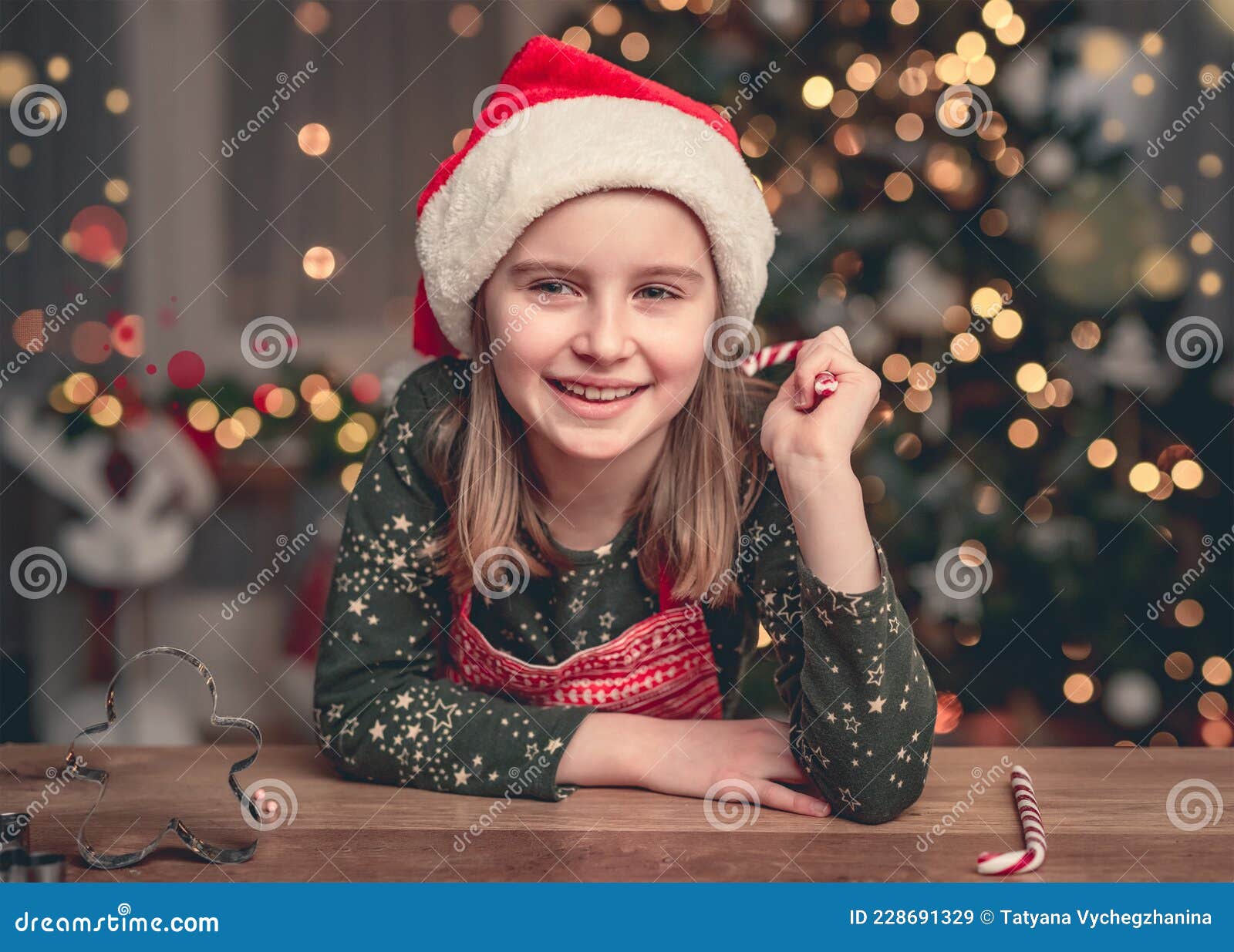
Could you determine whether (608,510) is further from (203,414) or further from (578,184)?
(203,414)

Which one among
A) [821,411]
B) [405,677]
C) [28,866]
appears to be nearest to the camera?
[28,866]

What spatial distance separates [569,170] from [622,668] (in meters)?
0.53

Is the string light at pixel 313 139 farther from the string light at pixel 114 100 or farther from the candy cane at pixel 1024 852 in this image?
the candy cane at pixel 1024 852

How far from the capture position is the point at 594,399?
40.9 inches

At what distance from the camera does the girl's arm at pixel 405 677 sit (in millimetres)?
997

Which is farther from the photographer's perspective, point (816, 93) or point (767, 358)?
point (816, 93)

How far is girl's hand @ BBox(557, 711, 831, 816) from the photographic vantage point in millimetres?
966

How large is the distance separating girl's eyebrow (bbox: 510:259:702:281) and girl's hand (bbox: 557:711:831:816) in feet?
1.40

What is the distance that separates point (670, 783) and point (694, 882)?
204mm

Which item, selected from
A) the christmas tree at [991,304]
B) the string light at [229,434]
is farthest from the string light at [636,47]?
the string light at [229,434]

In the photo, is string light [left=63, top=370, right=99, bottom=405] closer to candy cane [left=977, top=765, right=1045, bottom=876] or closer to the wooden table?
the wooden table

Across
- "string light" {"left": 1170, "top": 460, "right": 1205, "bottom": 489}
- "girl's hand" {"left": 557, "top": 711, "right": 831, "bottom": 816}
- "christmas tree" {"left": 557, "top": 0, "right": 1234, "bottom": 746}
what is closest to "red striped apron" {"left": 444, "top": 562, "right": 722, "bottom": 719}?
"girl's hand" {"left": 557, "top": 711, "right": 831, "bottom": 816}

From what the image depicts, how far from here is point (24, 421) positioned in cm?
225

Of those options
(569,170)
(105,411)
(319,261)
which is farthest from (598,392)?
(319,261)
